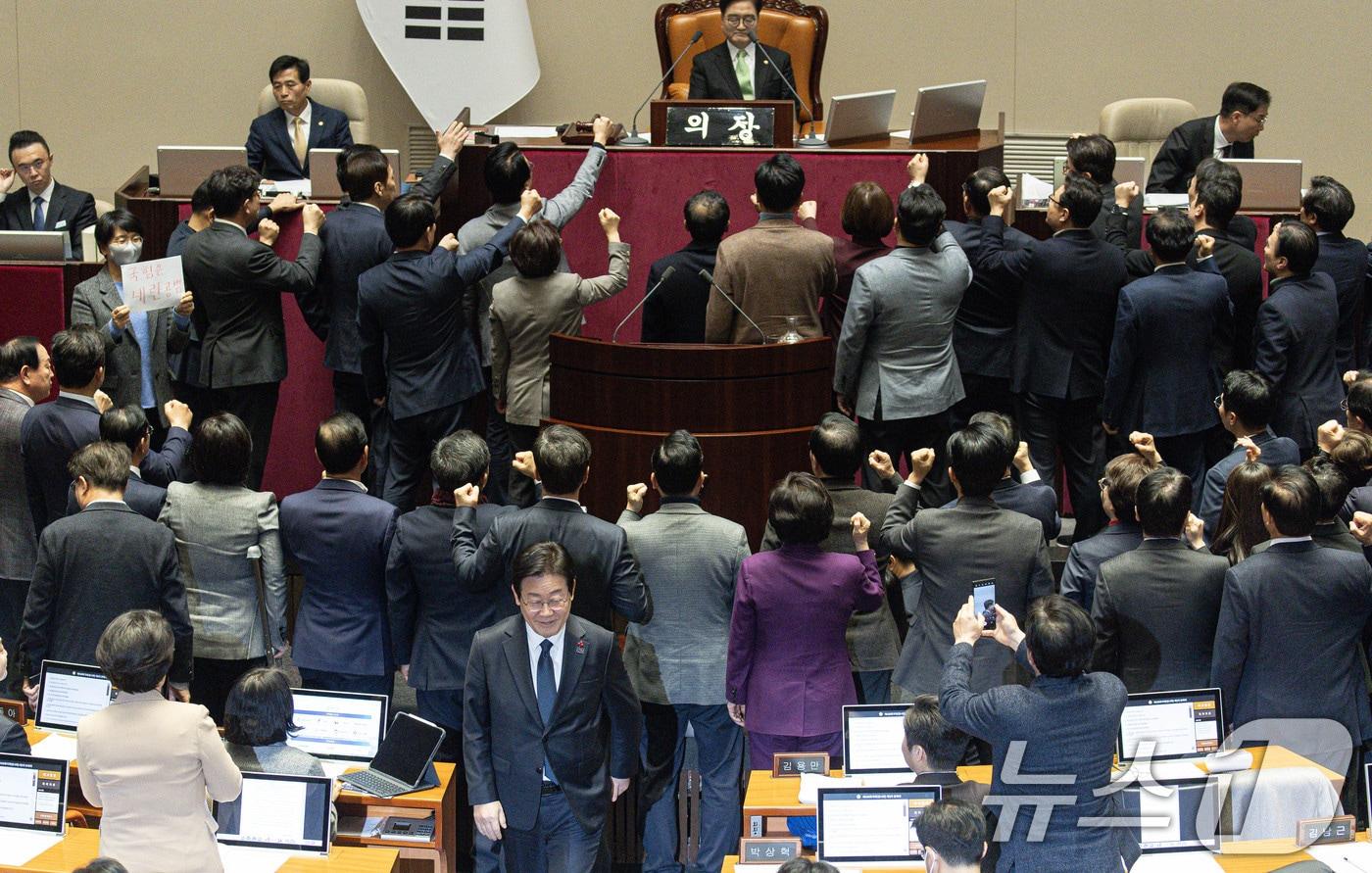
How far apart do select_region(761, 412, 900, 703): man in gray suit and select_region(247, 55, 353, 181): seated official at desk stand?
374 centimetres

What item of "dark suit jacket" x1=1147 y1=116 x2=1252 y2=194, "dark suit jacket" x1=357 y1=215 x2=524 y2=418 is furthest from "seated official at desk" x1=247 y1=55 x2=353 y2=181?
"dark suit jacket" x1=1147 y1=116 x2=1252 y2=194

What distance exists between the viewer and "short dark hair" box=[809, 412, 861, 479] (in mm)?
4406

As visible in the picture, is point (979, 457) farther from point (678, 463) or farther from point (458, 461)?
point (458, 461)

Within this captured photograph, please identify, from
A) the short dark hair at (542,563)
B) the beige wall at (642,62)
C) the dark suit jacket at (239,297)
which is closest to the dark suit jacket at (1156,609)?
the short dark hair at (542,563)

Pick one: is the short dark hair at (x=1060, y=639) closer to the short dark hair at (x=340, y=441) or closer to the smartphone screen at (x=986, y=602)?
the smartphone screen at (x=986, y=602)

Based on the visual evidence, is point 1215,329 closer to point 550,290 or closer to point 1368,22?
point 550,290

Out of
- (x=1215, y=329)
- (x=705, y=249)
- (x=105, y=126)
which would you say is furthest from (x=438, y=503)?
(x=105, y=126)

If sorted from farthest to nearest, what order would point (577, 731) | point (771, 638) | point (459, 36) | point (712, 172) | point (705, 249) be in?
point (459, 36), point (712, 172), point (705, 249), point (771, 638), point (577, 731)

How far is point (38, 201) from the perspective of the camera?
7.11 meters

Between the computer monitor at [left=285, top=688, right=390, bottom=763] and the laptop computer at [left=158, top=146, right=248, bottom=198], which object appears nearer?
the computer monitor at [left=285, top=688, right=390, bottom=763]

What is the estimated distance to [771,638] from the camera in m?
4.23

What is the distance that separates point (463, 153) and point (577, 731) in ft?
9.20

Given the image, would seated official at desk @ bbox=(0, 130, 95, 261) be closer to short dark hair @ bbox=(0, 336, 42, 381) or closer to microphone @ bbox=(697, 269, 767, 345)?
short dark hair @ bbox=(0, 336, 42, 381)

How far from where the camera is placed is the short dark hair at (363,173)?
5723 millimetres
